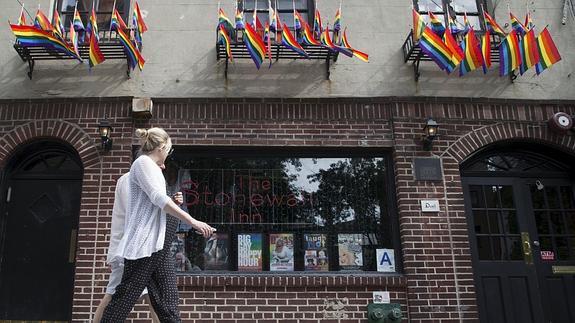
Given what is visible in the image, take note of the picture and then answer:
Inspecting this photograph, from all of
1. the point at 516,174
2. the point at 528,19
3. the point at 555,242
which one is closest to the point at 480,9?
the point at 528,19

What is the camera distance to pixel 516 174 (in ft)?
21.5

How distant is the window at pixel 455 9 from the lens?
7066mm

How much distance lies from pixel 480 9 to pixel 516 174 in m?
2.38

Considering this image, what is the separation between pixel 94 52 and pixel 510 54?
16.6 feet

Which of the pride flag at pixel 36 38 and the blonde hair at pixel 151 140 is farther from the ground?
the pride flag at pixel 36 38

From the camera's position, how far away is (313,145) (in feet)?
20.7

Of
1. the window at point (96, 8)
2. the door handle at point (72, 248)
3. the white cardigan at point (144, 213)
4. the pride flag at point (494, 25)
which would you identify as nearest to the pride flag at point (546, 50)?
the pride flag at point (494, 25)

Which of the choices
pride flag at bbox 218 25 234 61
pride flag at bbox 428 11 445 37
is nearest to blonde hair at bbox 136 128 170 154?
pride flag at bbox 218 25 234 61

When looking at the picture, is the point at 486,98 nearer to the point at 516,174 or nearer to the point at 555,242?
the point at 516,174

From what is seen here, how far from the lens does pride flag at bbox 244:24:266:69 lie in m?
6.14

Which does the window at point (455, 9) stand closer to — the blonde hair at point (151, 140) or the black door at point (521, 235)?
the black door at point (521, 235)

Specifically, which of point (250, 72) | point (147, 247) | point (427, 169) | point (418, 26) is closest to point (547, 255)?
point (427, 169)

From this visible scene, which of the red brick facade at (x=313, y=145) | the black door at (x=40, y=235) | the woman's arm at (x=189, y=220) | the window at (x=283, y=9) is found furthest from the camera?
the window at (x=283, y=9)

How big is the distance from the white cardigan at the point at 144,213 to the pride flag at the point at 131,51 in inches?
120
